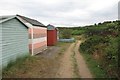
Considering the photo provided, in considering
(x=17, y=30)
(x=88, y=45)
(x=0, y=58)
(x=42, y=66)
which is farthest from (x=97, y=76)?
(x=88, y=45)

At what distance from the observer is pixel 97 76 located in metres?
12.3

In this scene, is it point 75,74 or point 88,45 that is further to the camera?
point 88,45

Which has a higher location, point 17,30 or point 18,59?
point 17,30

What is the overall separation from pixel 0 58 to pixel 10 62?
1.56m

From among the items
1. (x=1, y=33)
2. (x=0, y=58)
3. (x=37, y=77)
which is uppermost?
(x=1, y=33)

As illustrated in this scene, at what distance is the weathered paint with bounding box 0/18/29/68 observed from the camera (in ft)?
45.2

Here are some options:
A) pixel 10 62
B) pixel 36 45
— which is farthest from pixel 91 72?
pixel 36 45

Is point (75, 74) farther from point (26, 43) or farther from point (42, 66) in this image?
point (26, 43)

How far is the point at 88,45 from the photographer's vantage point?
2538 centimetres

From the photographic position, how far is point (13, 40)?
15250 millimetres

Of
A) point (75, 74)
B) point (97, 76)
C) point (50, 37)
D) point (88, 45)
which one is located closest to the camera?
point (97, 76)

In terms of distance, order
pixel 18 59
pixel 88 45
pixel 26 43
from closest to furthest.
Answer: pixel 18 59
pixel 26 43
pixel 88 45

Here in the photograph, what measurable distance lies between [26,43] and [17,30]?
2242mm

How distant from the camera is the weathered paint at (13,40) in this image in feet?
45.2
